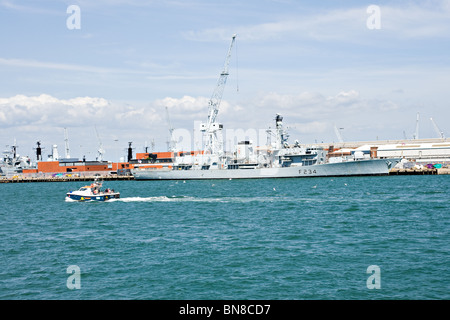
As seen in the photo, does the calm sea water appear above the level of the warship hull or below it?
below

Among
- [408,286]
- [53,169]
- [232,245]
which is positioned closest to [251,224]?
[232,245]

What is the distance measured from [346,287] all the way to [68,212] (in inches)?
1612

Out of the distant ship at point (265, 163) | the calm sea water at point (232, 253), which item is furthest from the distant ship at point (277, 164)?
the calm sea water at point (232, 253)

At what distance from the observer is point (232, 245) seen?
29938mm

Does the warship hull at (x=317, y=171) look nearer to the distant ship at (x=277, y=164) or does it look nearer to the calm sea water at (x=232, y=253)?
the distant ship at (x=277, y=164)

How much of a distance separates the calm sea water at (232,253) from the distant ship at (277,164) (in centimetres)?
7153

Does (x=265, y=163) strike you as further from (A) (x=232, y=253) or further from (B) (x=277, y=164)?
(A) (x=232, y=253)

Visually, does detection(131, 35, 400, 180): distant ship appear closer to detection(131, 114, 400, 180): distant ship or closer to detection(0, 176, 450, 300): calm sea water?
detection(131, 114, 400, 180): distant ship

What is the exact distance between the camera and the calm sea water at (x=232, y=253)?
66.1 feet

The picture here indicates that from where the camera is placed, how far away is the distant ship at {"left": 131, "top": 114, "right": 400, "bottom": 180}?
398 feet

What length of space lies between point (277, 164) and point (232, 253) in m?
102

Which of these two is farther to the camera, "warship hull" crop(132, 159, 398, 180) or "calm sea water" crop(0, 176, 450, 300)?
"warship hull" crop(132, 159, 398, 180)

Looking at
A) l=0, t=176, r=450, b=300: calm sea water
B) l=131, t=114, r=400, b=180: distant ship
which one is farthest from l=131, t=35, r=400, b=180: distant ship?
l=0, t=176, r=450, b=300: calm sea water

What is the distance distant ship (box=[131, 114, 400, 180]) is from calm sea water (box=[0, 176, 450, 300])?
71526 millimetres
